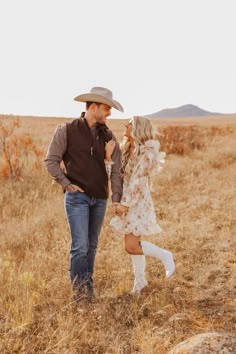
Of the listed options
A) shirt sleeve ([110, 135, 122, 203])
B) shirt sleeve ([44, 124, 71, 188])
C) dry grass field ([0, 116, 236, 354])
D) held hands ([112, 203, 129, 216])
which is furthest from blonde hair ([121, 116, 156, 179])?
dry grass field ([0, 116, 236, 354])

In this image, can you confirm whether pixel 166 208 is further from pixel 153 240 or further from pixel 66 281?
pixel 66 281

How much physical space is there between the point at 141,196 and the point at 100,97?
1052mm

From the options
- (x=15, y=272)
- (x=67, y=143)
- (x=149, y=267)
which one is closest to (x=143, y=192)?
(x=67, y=143)

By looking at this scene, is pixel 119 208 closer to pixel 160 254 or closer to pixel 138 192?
pixel 138 192

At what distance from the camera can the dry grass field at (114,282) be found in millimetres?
3514

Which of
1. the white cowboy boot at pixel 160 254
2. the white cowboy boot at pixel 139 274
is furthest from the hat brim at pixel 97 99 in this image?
the white cowboy boot at pixel 139 274

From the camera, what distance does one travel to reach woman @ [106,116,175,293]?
439 centimetres

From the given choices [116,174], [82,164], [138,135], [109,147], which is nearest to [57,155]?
[82,164]

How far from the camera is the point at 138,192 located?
4.45m

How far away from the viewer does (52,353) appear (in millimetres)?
3221

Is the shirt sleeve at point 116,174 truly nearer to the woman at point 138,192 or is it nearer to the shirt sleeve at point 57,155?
the woman at point 138,192

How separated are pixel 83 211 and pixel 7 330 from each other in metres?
1.18

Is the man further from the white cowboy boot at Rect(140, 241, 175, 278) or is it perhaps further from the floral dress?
the white cowboy boot at Rect(140, 241, 175, 278)

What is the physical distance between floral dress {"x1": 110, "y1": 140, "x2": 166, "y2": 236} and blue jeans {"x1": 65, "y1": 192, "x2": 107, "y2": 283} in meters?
0.27
